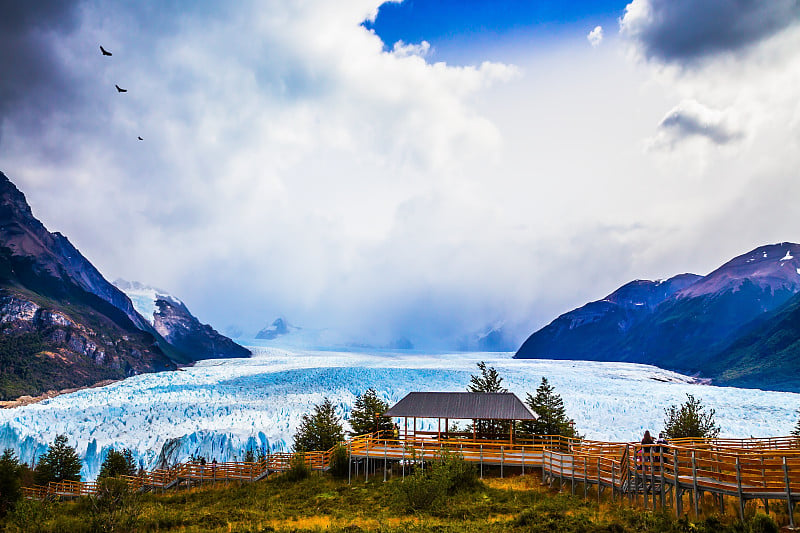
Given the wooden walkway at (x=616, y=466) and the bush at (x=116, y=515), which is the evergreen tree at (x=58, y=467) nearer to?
the wooden walkway at (x=616, y=466)

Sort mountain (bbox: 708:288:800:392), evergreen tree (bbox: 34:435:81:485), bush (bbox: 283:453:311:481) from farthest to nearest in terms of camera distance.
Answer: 1. mountain (bbox: 708:288:800:392)
2. evergreen tree (bbox: 34:435:81:485)
3. bush (bbox: 283:453:311:481)

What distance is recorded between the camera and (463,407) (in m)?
31.8

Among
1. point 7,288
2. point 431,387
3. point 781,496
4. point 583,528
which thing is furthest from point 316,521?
point 7,288

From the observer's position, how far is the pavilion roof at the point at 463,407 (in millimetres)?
30438

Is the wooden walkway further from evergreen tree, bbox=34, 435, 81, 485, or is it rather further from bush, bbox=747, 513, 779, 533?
evergreen tree, bbox=34, 435, 81, 485

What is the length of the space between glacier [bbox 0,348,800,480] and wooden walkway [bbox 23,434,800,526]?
58.0ft

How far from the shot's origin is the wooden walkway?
1248 centimetres

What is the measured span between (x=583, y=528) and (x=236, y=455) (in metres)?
48.9

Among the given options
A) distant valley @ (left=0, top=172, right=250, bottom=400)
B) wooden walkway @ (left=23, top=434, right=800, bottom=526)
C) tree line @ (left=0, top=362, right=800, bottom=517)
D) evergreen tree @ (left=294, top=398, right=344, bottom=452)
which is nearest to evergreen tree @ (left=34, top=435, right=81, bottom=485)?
tree line @ (left=0, top=362, right=800, bottom=517)

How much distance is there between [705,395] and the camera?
257 ft

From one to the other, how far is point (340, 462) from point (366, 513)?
34.1ft

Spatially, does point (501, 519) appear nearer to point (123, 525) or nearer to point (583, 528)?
point (583, 528)

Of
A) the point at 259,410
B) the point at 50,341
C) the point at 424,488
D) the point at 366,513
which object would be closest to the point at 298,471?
the point at 366,513

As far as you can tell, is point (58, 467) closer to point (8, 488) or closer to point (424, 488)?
point (8, 488)
